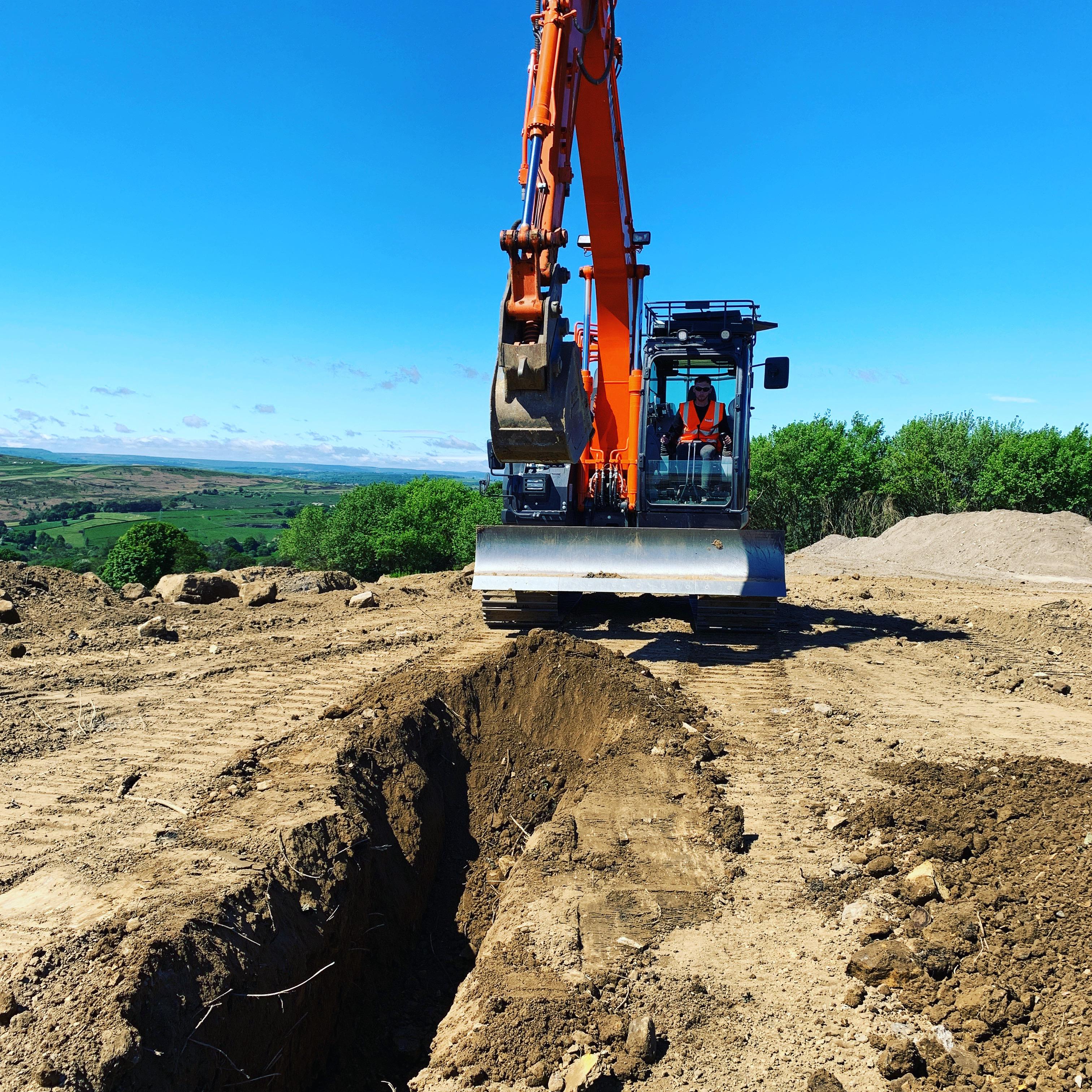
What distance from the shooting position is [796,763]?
5.82 m

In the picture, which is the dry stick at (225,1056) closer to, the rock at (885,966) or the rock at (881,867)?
the rock at (885,966)

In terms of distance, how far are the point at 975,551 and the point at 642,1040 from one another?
25029mm

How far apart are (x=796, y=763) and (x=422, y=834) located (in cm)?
272

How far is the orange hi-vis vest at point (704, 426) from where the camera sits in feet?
32.2

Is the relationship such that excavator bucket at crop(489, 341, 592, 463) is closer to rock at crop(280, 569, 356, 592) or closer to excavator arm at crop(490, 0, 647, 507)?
excavator arm at crop(490, 0, 647, 507)

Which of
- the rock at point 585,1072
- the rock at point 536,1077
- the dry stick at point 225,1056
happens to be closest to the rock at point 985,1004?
the rock at point 585,1072

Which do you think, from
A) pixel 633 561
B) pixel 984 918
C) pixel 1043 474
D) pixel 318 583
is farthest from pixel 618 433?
pixel 1043 474

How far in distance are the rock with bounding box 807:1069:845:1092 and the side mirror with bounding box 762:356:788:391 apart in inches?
313

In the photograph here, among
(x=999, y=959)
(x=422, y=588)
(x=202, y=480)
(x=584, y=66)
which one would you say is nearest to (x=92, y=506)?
(x=202, y=480)

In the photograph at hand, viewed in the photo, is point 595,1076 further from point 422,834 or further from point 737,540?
point 737,540

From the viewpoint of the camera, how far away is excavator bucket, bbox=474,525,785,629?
353 inches

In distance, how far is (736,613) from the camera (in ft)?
→ 31.0

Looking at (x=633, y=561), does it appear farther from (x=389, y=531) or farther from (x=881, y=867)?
(x=389, y=531)

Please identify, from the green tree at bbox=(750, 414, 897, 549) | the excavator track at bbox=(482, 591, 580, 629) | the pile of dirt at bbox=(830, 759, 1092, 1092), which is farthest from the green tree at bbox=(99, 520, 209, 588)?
the green tree at bbox=(750, 414, 897, 549)
